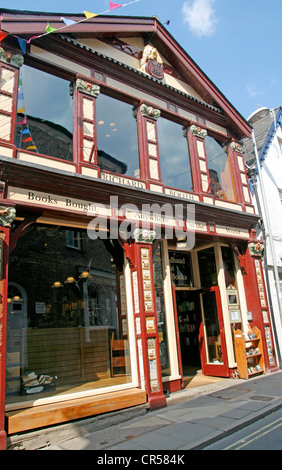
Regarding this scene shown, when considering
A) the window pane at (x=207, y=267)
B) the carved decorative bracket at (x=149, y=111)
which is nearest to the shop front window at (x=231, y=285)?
the window pane at (x=207, y=267)

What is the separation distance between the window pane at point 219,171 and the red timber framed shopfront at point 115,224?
6 cm

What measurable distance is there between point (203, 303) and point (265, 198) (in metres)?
4.76

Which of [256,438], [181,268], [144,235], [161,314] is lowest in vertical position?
[256,438]

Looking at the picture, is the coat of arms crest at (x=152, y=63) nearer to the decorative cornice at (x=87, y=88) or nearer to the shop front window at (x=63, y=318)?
the decorative cornice at (x=87, y=88)

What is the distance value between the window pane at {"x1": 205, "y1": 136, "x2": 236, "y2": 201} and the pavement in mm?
5947

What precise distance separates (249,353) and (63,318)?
561cm

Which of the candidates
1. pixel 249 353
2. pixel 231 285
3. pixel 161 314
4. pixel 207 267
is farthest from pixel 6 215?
pixel 249 353

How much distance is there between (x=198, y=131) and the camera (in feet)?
35.1

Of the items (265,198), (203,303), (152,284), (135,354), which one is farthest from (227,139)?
(135,354)

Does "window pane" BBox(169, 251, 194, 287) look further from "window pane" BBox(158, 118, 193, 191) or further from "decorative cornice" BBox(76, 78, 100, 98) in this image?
"decorative cornice" BBox(76, 78, 100, 98)

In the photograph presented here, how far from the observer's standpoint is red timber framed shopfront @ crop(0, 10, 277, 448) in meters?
6.89

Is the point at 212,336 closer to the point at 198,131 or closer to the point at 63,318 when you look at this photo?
the point at 63,318

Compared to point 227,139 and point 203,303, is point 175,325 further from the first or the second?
point 227,139

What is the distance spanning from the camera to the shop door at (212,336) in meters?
10.1
